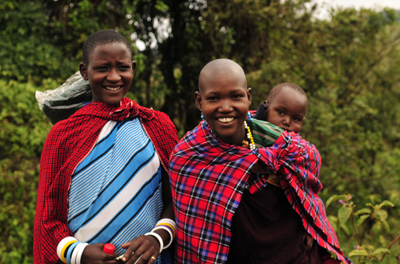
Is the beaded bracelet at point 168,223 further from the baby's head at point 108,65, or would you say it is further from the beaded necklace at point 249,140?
the baby's head at point 108,65

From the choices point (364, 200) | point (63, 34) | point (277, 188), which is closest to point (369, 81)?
point (364, 200)

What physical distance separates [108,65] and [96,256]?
936 millimetres

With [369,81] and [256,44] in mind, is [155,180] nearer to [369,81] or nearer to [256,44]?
[256,44]

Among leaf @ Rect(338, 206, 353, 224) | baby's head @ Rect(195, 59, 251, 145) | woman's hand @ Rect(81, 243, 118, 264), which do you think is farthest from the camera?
leaf @ Rect(338, 206, 353, 224)

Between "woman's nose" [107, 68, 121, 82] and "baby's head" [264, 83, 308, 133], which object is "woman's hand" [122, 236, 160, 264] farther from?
"baby's head" [264, 83, 308, 133]

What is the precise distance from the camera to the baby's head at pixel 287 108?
2.05 meters

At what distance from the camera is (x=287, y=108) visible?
6.75ft

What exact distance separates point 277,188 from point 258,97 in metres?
3.12

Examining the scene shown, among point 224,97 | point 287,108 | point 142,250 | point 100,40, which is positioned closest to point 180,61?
point 287,108

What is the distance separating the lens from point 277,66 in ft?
15.5

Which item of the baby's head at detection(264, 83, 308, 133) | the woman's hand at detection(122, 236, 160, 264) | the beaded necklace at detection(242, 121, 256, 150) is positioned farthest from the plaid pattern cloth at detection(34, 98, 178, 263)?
the baby's head at detection(264, 83, 308, 133)

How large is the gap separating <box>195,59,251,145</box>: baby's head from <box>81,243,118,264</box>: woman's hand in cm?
78

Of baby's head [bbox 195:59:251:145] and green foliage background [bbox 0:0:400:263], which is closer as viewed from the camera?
baby's head [bbox 195:59:251:145]

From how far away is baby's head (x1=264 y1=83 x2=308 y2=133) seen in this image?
2.05 m
